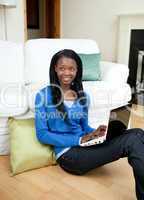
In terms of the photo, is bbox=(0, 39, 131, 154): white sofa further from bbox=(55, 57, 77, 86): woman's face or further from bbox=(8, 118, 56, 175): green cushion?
bbox=(55, 57, 77, 86): woman's face

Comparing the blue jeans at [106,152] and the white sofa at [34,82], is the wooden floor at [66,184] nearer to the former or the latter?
the blue jeans at [106,152]

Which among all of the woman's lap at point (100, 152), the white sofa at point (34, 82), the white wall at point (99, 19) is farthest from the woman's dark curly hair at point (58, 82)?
the white wall at point (99, 19)

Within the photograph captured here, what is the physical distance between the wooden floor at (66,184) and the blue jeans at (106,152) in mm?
94

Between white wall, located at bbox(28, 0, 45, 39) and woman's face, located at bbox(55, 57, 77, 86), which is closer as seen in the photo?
woman's face, located at bbox(55, 57, 77, 86)

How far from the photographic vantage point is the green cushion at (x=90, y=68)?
7.86 feet

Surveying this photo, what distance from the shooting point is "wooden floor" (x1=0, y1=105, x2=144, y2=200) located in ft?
4.38

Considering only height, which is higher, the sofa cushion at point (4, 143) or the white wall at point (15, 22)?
Answer: the white wall at point (15, 22)

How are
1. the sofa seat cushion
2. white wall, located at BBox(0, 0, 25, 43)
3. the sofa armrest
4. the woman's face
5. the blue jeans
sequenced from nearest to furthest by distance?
1. the blue jeans
2. the woman's face
3. the sofa seat cushion
4. the sofa armrest
5. white wall, located at BBox(0, 0, 25, 43)

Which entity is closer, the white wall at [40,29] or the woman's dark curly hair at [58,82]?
the woman's dark curly hair at [58,82]

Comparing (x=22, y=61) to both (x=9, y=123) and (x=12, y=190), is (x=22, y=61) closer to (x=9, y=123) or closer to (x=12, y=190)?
(x=9, y=123)

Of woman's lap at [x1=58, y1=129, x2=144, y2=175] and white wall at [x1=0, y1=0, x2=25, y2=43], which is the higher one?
white wall at [x1=0, y1=0, x2=25, y2=43]

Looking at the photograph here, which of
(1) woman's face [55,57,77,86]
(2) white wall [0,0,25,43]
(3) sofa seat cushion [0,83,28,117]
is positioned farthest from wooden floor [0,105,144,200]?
(2) white wall [0,0,25,43]

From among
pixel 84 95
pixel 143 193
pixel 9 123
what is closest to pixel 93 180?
pixel 143 193

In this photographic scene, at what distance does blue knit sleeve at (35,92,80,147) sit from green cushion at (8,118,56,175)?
0.15 meters
